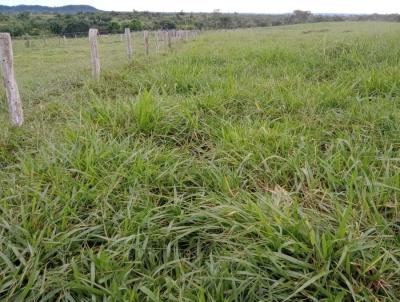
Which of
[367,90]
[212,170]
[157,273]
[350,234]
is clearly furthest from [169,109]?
[367,90]

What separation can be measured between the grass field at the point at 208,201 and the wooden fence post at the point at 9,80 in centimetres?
15

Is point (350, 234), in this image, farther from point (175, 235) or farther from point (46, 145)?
point (46, 145)

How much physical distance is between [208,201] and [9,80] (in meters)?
3.03

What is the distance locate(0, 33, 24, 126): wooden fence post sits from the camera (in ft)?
12.5

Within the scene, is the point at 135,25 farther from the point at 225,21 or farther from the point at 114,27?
the point at 225,21

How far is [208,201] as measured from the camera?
218 cm

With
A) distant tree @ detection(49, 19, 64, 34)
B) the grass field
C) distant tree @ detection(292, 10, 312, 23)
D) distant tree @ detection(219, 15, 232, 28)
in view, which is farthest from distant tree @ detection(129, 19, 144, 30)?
distant tree @ detection(292, 10, 312, 23)

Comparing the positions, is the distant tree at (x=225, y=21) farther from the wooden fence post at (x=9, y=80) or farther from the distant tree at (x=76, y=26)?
the wooden fence post at (x=9, y=80)

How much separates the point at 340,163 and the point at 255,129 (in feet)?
2.66

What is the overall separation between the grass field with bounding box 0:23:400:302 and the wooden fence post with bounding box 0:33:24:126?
15 cm

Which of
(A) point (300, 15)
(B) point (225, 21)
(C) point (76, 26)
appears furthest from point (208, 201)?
(A) point (300, 15)

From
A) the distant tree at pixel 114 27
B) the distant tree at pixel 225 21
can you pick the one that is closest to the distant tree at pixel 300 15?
the distant tree at pixel 225 21

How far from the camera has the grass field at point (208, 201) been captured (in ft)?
5.29

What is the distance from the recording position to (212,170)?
8.05ft
